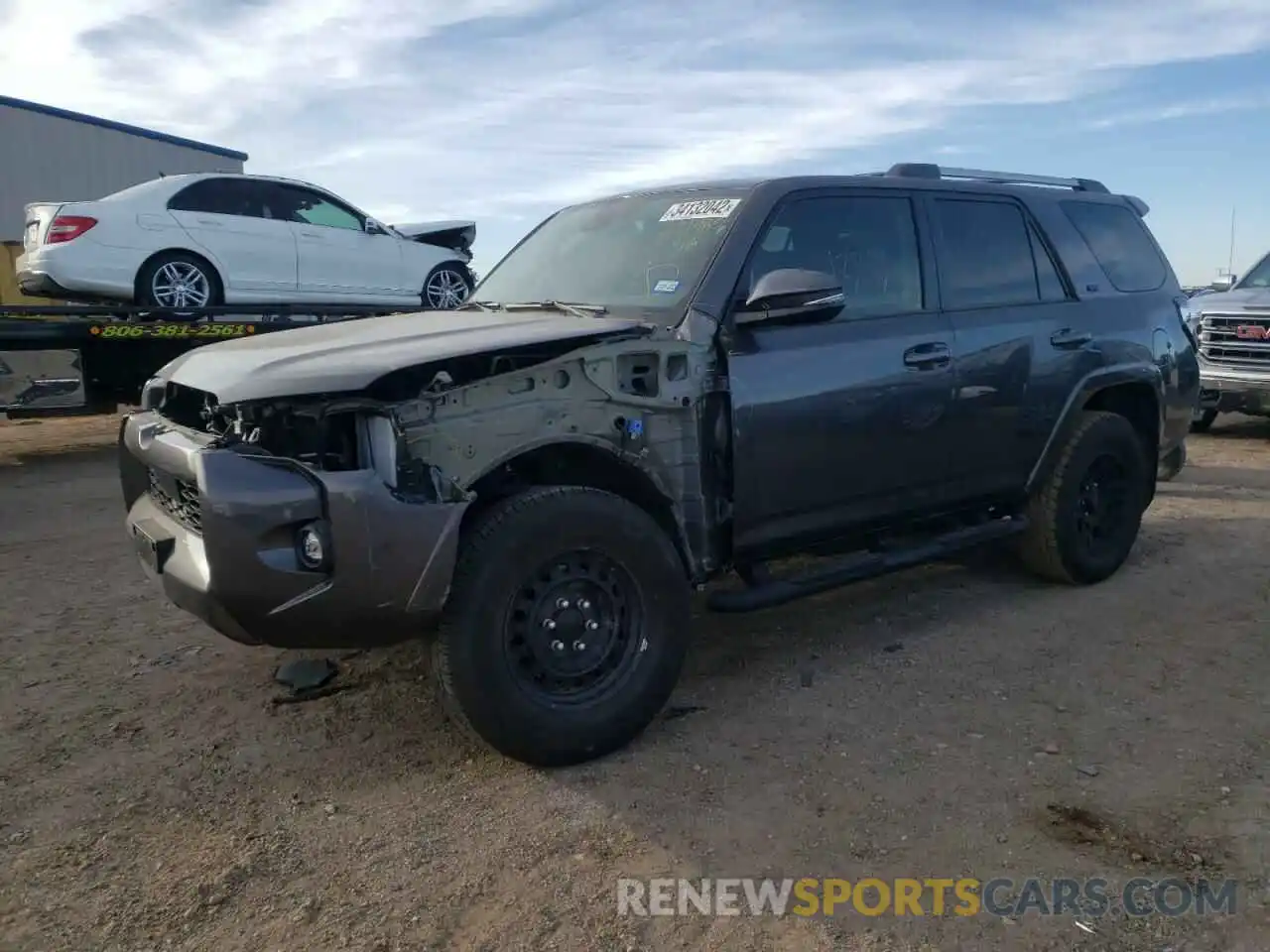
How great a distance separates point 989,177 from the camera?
5113 millimetres

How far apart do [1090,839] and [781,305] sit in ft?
6.45

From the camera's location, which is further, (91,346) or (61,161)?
(61,161)

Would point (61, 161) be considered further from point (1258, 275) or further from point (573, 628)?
point (573, 628)

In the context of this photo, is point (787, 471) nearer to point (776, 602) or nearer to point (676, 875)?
point (776, 602)

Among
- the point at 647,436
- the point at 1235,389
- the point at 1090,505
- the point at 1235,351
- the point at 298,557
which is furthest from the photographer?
the point at 1235,351

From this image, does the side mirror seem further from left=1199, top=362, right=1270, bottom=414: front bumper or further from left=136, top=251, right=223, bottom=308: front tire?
left=1199, top=362, right=1270, bottom=414: front bumper

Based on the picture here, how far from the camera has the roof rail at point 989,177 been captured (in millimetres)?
4773

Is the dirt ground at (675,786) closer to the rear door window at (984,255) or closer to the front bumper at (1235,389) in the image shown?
the rear door window at (984,255)

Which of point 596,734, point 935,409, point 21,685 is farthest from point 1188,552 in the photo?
point 21,685

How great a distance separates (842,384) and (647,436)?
93cm

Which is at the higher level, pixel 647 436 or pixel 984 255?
pixel 984 255

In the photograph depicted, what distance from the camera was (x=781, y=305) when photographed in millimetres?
3742

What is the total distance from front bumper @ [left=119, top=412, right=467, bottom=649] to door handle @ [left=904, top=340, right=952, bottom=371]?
7.00 ft

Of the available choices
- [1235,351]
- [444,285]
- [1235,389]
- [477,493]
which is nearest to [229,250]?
[444,285]
